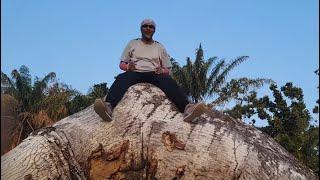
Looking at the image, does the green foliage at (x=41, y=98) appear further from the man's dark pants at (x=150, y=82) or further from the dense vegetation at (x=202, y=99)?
the man's dark pants at (x=150, y=82)

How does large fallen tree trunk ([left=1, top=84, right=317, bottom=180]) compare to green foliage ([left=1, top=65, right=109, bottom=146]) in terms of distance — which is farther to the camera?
green foliage ([left=1, top=65, right=109, bottom=146])

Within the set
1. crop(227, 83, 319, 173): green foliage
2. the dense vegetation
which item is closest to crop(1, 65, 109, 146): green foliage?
the dense vegetation

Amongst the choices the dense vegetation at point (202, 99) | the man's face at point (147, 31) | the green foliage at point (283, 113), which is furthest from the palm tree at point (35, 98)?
the man's face at point (147, 31)

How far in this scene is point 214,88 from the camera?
912 inches

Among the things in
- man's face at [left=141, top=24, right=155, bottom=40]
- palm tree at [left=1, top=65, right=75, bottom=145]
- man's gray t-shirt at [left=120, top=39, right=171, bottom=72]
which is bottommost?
man's gray t-shirt at [left=120, top=39, right=171, bottom=72]

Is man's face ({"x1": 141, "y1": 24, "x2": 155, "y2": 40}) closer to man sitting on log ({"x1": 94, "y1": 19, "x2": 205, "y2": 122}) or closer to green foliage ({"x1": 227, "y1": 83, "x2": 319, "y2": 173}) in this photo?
man sitting on log ({"x1": 94, "y1": 19, "x2": 205, "y2": 122})

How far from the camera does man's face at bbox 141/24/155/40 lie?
17.3ft

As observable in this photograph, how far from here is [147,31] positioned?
5.30 metres

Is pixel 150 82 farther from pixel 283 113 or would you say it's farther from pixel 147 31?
pixel 283 113

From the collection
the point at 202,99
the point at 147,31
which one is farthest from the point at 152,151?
the point at 202,99

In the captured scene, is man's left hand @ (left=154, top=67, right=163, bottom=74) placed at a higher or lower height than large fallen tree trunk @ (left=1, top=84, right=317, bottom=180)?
higher

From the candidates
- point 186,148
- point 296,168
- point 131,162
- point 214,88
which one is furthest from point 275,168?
point 214,88

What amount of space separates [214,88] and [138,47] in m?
18.1

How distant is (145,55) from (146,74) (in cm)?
23
